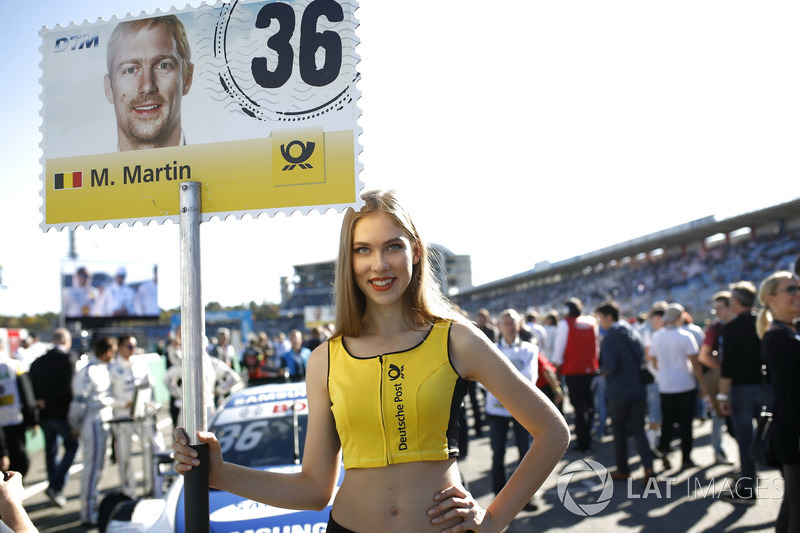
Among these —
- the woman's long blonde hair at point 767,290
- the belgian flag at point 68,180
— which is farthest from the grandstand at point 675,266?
the belgian flag at point 68,180

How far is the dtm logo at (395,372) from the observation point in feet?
5.74

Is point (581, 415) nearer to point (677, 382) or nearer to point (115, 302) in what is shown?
point (677, 382)

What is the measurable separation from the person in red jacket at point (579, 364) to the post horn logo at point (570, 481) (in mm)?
496

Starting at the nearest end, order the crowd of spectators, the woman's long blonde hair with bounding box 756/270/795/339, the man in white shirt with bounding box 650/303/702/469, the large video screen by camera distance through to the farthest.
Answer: the woman's long blonde hair with bounding box 756/270/795/339, the man in white shirt with bounding box 650/303/702/469, the crowd of spectators, the large video screen

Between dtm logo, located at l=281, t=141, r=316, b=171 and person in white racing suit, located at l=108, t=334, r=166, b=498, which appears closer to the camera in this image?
dtm logo, located at l=281, t=141, r=316, b=171

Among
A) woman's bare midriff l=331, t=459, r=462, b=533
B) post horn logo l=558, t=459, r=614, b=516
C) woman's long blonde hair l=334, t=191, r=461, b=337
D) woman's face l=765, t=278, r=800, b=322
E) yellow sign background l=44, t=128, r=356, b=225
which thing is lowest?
post horn logo l=558, t=459, r=614, b=516

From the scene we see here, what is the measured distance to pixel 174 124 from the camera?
1.89 m

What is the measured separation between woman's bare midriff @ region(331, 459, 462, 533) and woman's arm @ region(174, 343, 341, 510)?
144mm

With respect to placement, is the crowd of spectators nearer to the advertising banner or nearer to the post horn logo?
the post horn logo

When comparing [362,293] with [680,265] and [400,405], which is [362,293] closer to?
[400,405]

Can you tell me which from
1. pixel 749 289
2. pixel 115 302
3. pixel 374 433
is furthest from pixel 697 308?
pixel 115 302

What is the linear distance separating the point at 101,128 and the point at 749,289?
5729 millimetres

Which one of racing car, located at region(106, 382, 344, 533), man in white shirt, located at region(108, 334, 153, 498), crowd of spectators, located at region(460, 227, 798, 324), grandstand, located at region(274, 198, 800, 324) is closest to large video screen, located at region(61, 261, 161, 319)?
grandstand, located at region(274, 198, 800, 324)

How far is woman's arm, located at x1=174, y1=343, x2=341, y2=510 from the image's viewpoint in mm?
1771
